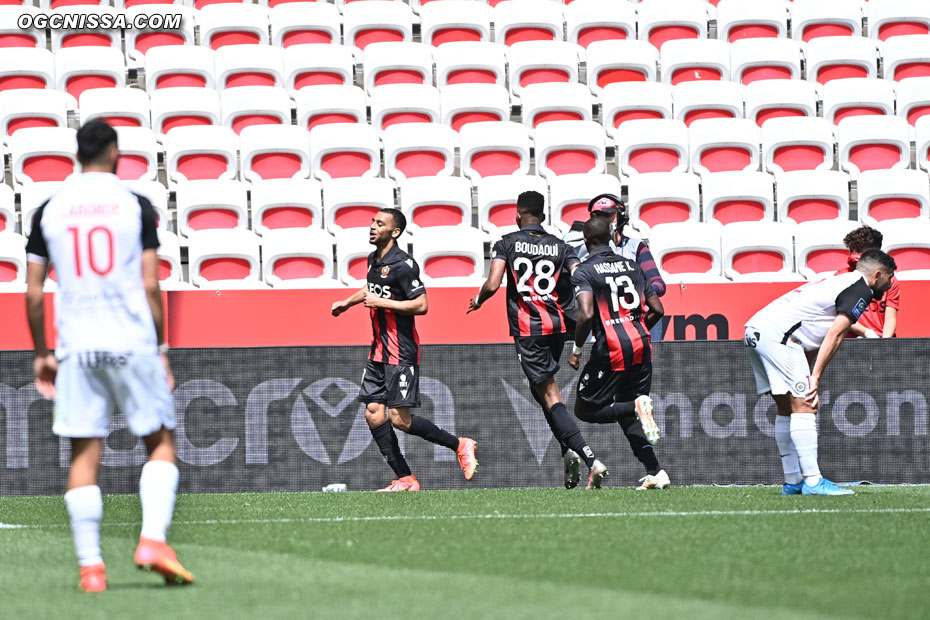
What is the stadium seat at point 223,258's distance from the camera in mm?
12867

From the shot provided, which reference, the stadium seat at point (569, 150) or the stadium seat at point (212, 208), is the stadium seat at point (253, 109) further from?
the stadium seat at point (569, 150)

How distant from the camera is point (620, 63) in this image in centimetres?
1641

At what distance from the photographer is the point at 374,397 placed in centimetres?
927

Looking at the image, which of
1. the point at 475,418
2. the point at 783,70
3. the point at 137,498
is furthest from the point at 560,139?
the point at 137,498

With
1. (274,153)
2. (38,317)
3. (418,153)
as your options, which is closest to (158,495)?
(38,317)

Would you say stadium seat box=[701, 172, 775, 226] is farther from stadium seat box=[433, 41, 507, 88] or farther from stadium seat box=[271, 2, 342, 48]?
stadium seat box=[271, 2, 342, 48]

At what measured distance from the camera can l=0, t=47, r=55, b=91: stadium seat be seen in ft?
51.9

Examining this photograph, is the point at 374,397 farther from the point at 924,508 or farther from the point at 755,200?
the point at 755,200

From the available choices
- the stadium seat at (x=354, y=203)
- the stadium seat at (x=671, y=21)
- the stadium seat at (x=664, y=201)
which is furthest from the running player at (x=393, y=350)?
the stadium seat at (x=671, y=21)

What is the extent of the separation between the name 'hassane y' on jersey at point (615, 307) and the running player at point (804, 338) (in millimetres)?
788

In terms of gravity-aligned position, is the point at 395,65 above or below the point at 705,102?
above

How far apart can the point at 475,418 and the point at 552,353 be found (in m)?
0.98

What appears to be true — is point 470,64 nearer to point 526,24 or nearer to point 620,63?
point 526,24

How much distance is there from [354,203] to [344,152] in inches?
46.0
